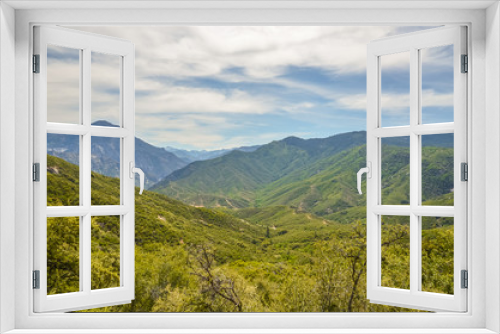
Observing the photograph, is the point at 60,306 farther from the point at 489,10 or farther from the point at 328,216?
the point at 328,216

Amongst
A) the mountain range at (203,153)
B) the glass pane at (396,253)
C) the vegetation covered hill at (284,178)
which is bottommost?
the glass pane at (396,253)

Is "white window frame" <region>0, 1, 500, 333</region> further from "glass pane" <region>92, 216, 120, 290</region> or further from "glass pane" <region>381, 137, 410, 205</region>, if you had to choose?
"glass pane" <region>381, 137, 410, 205</region>

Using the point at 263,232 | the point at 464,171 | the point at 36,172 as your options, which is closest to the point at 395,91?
the point at 263,232

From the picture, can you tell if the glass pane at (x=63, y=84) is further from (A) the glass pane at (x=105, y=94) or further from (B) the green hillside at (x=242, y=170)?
(B) the green hillside at (x=242, y=170)

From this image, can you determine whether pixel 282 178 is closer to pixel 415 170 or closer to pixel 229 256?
pixel 229 256

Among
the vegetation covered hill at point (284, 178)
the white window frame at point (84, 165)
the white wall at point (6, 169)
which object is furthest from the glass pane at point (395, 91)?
the white wall at point (6, 169)

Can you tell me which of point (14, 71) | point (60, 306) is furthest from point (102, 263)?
point (14, 71)

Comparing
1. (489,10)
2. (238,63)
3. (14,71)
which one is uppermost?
(238,63)
